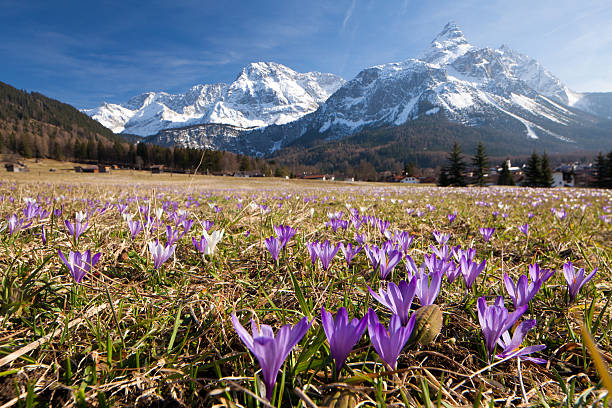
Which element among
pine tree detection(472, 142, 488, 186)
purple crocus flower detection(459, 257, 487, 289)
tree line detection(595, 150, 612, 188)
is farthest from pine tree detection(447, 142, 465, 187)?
purple crocus flower detection(459, 257, 487, 289)

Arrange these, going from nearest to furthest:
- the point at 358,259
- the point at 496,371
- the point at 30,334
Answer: the point at 496,371
the point at 30,334
the point at 358,259

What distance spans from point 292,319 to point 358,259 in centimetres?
99

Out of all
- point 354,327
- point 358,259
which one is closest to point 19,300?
point 354,327

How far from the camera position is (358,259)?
2.05m

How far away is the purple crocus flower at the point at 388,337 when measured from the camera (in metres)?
0.71

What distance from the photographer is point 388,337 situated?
2.41ft

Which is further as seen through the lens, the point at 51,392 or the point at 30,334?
the point at 30,334

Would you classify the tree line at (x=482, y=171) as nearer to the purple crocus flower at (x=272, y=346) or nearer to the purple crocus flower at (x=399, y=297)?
the purple crocus flower at (x=399, y=297)

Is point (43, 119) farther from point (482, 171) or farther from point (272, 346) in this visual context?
point (272, 346)

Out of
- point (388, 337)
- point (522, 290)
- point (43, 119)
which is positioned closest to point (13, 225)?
point (388, 337)

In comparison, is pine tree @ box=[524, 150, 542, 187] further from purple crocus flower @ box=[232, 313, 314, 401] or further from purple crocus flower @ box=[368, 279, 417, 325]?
purple crocus flower @ box=[232, 313, 314, 401]

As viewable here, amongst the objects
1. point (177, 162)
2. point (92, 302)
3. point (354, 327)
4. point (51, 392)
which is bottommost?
point (51, 392)

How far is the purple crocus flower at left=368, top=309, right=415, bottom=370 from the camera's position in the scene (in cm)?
71

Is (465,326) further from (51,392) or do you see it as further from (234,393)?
(51,392)
